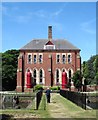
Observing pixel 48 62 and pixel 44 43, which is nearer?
pixel 48 62

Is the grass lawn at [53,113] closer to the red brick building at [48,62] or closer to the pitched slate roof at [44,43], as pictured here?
the red brick building at [48,62]

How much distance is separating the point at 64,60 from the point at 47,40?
6431 mm

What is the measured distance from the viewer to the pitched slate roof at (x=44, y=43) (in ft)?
227

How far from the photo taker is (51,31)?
72375 mm

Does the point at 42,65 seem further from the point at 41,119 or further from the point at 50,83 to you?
the point at 41,119

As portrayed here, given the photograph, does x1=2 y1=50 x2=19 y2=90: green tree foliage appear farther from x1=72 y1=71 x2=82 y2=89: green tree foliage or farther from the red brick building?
x1=72 y1=71 x2=82 y2=89: green tree foliage

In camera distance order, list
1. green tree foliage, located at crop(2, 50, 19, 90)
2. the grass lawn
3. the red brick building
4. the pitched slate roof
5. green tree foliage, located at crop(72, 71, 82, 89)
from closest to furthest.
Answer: the grass lawn < green tree foliage, located at crop(72, 71, 82, 89) < the red brick building < the pitched slate roof < green tree foliage, located at crop(2, 50, 19, 90)

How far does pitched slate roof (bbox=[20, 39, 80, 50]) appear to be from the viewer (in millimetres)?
69250

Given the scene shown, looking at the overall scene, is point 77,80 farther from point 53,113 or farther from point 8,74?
point 53,113

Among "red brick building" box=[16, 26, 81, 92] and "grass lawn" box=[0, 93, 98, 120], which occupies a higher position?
"red brick building" box=[16, 26, 81, 92]

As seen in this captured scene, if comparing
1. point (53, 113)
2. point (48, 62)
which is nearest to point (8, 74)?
point (48, 62)

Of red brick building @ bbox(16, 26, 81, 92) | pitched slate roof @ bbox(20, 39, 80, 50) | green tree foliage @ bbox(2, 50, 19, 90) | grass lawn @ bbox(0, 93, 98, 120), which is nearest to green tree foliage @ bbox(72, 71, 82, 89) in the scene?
red brick building @ bbox(16, 26, 81, 92)

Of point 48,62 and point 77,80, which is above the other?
point 48,62

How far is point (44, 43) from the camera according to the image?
70375 millimetres
